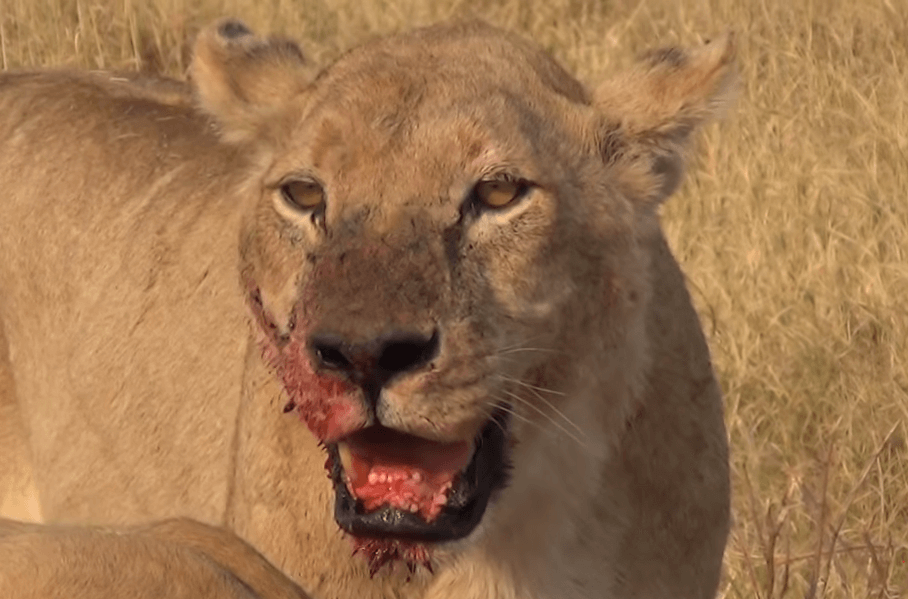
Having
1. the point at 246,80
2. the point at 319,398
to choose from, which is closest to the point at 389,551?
the point at 319,398

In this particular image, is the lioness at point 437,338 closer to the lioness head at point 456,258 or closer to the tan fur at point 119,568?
the lioness head at point 456,258

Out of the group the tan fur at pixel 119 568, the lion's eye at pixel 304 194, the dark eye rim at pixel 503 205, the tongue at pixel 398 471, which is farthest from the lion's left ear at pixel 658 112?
the tan fur at pixel 119 568

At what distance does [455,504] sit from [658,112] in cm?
82

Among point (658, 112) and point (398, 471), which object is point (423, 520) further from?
point (658, 112)

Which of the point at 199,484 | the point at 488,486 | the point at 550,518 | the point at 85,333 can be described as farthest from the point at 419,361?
the point at 85,333

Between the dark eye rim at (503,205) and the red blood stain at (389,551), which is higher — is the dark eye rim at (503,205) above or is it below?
above

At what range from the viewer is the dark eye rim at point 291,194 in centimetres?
395

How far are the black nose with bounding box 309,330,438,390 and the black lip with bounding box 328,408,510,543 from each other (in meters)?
0.26

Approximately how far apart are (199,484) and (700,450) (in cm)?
98

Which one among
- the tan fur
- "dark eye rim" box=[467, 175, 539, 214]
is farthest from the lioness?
the tan fur

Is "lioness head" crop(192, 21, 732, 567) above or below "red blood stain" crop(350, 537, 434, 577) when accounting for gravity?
above

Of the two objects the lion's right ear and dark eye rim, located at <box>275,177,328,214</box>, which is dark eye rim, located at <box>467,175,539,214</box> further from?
the lion's right ear

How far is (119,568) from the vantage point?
306cm

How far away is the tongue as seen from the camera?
12.3 feet
